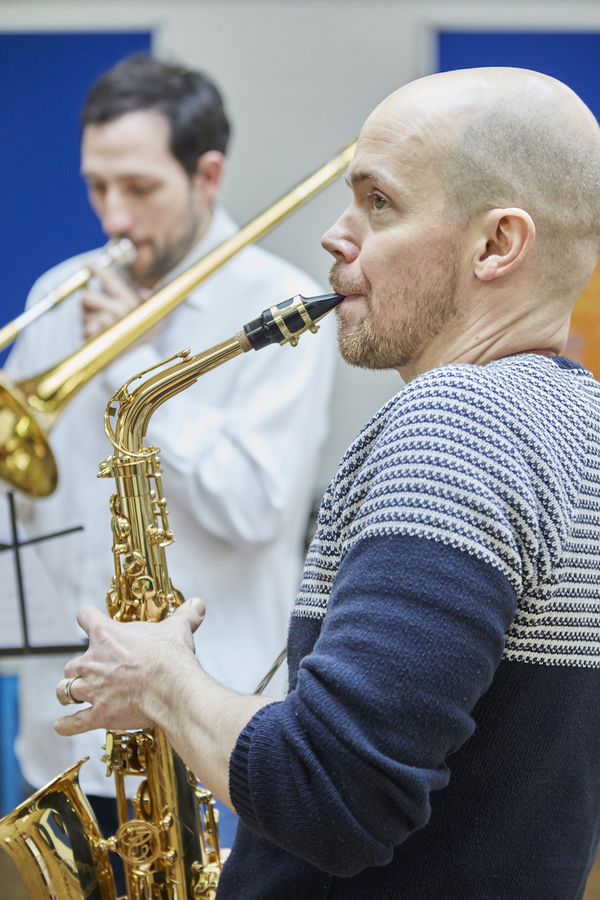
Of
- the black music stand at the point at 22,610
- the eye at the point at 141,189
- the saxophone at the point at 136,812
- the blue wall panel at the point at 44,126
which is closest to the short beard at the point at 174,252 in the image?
the eye at the point at 141,189

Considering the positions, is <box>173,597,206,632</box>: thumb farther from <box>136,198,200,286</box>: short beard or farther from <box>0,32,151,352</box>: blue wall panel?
<box>0,32,151,352</box>: blue wall panel

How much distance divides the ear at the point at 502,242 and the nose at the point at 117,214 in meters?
1.67

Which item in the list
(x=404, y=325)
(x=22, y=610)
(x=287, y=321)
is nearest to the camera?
(x=404, y=325)

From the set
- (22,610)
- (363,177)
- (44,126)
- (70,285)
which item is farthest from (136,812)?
(44,126)

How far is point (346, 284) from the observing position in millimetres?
903

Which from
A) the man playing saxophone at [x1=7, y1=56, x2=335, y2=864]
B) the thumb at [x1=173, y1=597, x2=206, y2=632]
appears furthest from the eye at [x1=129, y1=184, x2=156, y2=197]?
the thumb at [x1=173, y1=597, x2=206, y2=632]

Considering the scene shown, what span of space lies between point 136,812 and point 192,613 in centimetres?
34

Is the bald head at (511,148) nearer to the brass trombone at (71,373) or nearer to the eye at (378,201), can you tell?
the eye at (378,201)

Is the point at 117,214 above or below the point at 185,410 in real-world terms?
above

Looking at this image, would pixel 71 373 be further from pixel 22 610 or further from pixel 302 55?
pixel 302 55

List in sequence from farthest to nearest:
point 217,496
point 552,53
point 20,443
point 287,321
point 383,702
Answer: point 552,53 < point 217,496 < point 20,443 < point 287,321 < point 383,702

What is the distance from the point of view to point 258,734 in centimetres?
65

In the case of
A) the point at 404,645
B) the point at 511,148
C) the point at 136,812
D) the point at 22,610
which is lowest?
the point at 136,812

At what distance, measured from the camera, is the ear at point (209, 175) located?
7.66 feet
